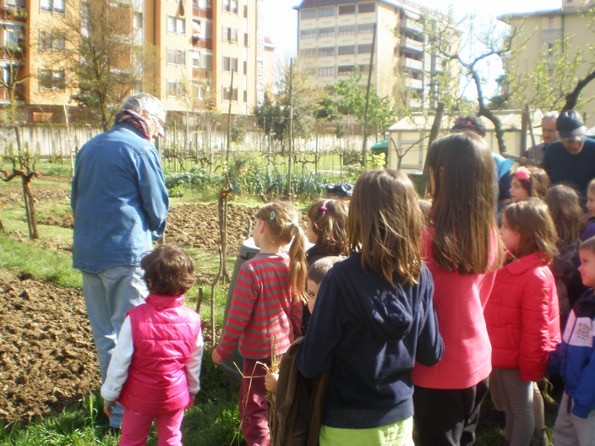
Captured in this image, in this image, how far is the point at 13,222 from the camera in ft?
36.8

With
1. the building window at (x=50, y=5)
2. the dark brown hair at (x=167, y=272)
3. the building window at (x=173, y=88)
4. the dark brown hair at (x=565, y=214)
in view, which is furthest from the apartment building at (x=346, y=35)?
the dark brown hair at (x=167, y=272)

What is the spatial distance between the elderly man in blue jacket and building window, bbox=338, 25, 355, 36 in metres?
88.6

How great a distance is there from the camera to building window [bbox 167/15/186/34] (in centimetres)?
4819

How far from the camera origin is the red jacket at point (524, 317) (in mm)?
3271

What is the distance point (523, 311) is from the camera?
130 inches

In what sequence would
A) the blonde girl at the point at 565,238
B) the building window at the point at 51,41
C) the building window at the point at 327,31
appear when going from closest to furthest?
1. the blonde girl at the point at 565,238
2. the building window at the point at 51,41
3. the building window at the point at 327,31

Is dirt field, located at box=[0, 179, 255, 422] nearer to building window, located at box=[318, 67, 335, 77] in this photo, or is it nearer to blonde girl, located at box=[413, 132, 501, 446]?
blonde girl, located at box=[413, 132, 501, 446]

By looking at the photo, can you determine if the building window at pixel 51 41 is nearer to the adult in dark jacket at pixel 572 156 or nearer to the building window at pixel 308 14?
→ the adult in dark jacket at pixel 572 156

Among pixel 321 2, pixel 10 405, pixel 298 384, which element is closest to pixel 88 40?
pixel 10 405

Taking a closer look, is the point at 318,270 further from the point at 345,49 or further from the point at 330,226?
the point at 345,49

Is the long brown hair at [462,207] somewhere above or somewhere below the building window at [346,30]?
below

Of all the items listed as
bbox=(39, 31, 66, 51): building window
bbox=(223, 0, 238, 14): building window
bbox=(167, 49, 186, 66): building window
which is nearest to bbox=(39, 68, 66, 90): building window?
bbox=(39, 31, 66, 51): building window

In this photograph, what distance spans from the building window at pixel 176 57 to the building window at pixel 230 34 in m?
5.11

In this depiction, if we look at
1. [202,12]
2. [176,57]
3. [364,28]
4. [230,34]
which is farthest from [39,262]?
[364,28]
